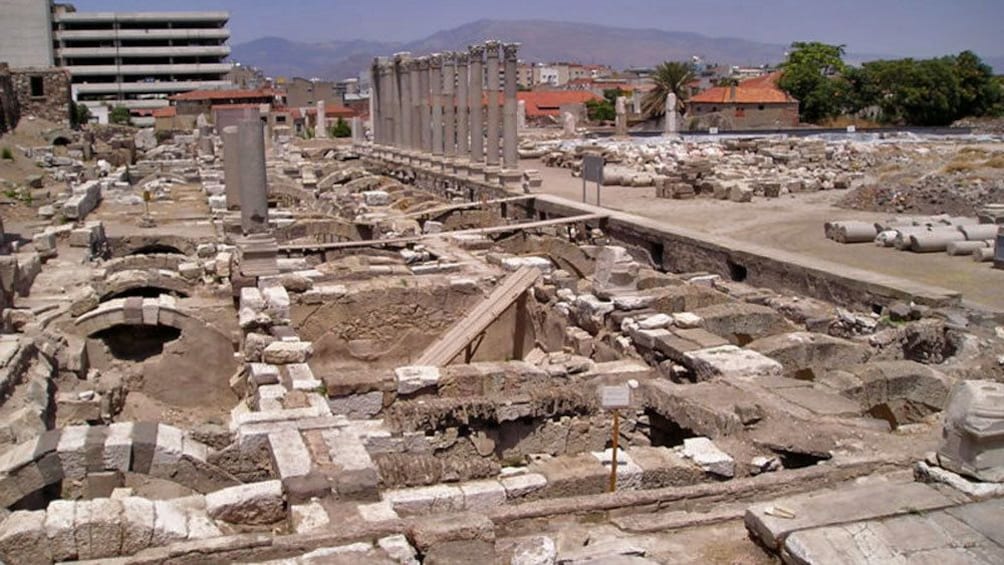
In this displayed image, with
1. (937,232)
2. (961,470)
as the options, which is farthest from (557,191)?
(961,470)

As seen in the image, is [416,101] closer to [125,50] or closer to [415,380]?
[415,380]

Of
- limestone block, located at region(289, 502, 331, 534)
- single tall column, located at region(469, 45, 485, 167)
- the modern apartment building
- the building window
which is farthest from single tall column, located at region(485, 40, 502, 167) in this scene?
the modern apartment building

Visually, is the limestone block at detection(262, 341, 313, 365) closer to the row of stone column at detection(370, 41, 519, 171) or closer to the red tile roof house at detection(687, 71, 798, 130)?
the row of stone column at detection(370, 41, 519, 171)

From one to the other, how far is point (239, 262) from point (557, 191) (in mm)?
15234

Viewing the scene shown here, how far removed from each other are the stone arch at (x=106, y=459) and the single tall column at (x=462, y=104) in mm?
23841

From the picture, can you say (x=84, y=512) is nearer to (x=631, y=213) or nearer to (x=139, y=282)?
(x=139, y=282)

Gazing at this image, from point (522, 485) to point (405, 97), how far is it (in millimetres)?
32232

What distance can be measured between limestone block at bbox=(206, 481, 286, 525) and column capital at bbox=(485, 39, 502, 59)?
864 inches

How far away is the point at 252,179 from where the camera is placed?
1308 cm

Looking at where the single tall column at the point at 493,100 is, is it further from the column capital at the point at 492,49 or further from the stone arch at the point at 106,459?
the stone arch at the point at 106,459

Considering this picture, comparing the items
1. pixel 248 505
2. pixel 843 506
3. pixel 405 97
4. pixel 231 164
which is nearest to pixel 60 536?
pixel 248 505

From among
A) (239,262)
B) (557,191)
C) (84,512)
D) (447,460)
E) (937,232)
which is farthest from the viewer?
(557,191)

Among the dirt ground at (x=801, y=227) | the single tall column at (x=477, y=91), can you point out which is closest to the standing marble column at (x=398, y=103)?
the dirt ground at (x=801, y=227)

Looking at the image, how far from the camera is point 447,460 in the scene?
318 inches
